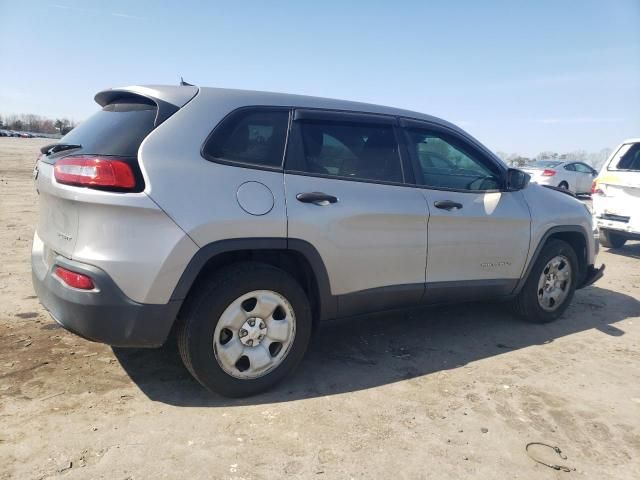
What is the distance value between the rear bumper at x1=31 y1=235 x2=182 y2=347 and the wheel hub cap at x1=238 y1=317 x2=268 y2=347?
16.9 inches

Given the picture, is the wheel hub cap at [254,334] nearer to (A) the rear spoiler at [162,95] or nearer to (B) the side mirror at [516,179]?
(A) the rear spoiler at [162,95]

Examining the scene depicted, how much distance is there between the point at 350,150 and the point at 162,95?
1284 mm

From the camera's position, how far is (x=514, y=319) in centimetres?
483

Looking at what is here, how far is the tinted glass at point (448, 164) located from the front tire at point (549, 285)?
3.09 ft

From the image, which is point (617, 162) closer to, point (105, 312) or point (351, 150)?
point (351, 150)

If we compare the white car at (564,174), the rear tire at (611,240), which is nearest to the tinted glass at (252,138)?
the rear tire at (611,240)

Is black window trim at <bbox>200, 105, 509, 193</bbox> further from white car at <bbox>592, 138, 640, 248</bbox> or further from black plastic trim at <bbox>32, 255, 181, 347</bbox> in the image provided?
white car at <bbox>592, 138, 640, 248</bbox>

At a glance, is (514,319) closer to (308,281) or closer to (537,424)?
(537,424)

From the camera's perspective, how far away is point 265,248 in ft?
9.55

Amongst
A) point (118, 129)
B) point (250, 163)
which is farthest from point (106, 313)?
point (250, 163)

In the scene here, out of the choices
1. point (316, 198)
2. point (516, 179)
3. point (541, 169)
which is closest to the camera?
point (316, 198)

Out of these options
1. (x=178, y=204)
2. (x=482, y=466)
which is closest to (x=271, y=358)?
(x=178, y=204)

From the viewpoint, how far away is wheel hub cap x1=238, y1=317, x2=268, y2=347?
2924mm

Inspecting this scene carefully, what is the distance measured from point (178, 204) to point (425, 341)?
2.47m
